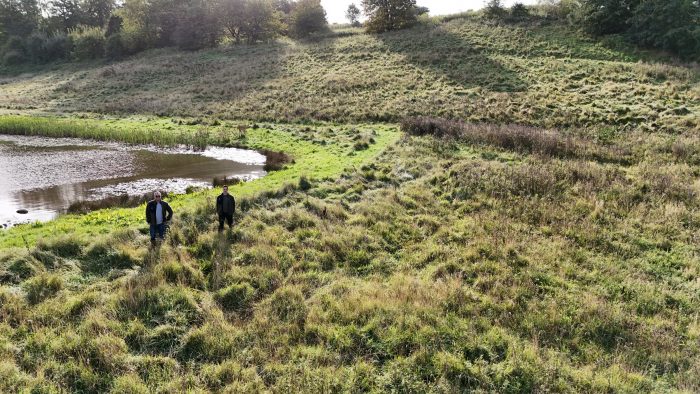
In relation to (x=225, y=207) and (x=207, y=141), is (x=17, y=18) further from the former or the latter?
(x=225, y=207)

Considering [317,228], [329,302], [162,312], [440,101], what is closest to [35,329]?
[162,312]

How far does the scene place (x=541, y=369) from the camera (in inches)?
309

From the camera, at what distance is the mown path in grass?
13598mm

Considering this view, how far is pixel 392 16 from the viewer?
200 feet

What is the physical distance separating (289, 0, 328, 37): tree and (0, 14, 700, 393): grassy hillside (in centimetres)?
4723

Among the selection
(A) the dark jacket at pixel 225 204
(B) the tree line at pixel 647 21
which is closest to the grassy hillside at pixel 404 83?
(B) the tree line at pixel 647 21

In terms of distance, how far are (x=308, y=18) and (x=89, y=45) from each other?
1462 inches

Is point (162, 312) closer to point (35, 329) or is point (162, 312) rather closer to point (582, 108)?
point (35, 329)

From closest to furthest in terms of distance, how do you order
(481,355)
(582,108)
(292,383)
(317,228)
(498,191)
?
1. (292,383)
2. (481,355)
3. (317,228)
4. (498,191)
5. (582,108)

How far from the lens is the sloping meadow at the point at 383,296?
7.75 m

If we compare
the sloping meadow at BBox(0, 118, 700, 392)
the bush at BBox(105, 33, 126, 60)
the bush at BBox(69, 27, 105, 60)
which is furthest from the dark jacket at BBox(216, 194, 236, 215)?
the bush at BBox(69, 27, 105, 60)

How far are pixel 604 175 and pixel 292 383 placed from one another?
16.1m

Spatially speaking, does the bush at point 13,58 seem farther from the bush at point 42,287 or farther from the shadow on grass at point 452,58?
the bush at point 42,287

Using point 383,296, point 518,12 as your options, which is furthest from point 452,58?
point 383,296
